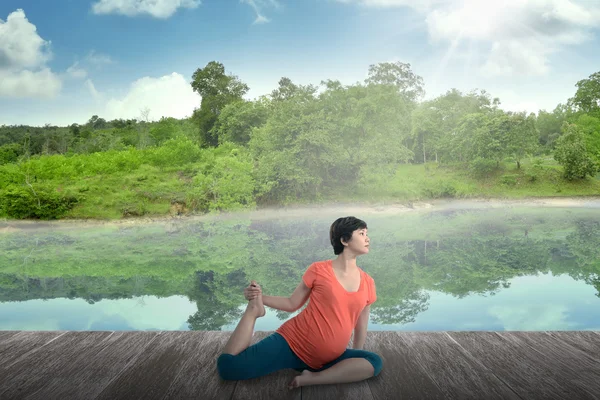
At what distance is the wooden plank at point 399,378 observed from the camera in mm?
1488

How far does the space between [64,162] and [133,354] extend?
16.3m

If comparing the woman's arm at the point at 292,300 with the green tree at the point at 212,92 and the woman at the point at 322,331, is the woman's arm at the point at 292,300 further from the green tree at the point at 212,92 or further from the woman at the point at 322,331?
the green tree at the point at 212,92

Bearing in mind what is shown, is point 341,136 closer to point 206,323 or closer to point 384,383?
point 206,323

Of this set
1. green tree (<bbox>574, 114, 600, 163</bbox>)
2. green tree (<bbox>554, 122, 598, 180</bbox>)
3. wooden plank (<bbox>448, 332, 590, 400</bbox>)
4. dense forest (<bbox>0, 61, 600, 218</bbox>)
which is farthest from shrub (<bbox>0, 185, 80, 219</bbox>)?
green tree (<bbox>574, 114, 600, 163</bbox>)

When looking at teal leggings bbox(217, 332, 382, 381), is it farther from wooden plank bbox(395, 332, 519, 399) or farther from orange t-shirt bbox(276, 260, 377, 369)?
wooden plank bbox(395, 332, 519, 399)

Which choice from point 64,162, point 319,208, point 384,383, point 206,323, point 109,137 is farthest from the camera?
point 109,137

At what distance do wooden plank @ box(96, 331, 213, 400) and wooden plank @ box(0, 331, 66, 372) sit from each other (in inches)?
19.2

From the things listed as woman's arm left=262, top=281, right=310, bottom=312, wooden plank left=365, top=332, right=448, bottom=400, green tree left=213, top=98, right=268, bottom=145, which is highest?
green tree left=213, top=98, right=268, bottom=145

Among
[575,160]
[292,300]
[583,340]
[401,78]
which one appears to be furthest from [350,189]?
[292,300]

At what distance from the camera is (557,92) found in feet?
72.4

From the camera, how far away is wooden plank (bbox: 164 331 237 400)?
59.5 inches

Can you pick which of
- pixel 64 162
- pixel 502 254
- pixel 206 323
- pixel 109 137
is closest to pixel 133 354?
pixel 206 323

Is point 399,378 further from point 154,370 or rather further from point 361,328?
point 154,370

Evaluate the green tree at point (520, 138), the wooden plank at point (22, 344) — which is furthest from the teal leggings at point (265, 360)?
the green tree at point (520, 138)
